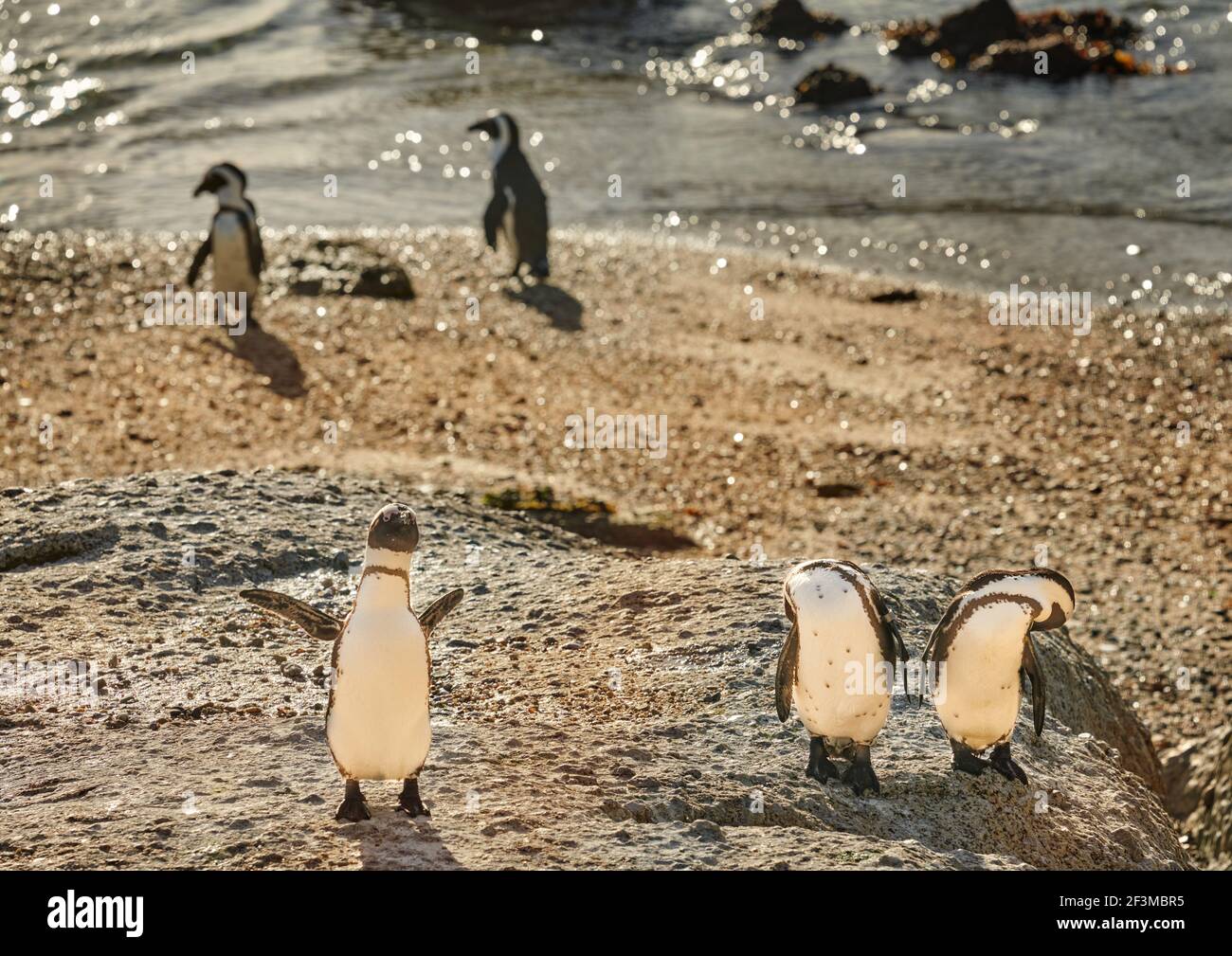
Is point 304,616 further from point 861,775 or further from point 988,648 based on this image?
point 988,648

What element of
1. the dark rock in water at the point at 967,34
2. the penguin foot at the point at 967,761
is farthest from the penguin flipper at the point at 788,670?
the dark rock in water at the point at 967,34

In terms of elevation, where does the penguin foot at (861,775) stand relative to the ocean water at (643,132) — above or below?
below

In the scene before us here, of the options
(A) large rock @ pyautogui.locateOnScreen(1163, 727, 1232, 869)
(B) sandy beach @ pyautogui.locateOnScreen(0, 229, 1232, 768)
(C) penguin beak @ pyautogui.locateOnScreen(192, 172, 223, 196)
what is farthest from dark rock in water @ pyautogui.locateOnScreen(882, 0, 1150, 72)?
(A) large rock @ pyautogui.locateOnScreen(1163, 727, 1232, 869)

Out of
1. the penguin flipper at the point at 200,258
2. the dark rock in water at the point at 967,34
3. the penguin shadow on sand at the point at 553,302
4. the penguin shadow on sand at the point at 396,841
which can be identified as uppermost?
the dark rock in water at the point at 967,34

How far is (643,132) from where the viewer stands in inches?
947

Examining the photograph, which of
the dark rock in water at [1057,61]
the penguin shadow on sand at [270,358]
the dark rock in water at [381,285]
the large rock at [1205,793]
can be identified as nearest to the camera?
the large rock at [1205,793]

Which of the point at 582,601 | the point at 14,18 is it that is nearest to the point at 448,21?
the point at 14,18

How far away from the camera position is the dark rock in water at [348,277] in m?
15.1

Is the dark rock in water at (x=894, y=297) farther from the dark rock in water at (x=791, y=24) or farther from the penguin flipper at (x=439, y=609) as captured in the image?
the dark rock in water at (x=791, y=24)

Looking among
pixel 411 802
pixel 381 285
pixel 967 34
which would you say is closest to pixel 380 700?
pixel 411 802

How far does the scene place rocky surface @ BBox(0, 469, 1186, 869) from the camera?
14.1 feet

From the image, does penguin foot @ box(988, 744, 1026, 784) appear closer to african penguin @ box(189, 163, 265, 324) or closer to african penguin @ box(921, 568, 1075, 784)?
african penguin @ box(921, 568, 1075, 784)

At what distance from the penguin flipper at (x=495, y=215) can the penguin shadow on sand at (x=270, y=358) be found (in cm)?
327

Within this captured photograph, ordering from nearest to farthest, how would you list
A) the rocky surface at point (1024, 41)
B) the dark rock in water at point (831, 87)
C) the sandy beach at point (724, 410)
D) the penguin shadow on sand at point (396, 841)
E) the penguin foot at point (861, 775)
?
the penguin shadow on sand at point (396, 841), the penguin foot at point (861, 775), the sandy beach at point (724, 410), the dark rock in water at point (831, 87), the rocky surface at point (1024, 41)
